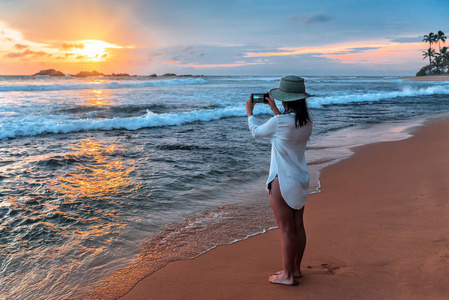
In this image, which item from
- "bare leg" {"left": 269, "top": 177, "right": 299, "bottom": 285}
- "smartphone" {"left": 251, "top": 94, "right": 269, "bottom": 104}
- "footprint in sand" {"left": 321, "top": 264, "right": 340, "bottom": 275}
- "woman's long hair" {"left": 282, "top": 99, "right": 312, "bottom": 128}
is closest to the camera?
"woman's long hair" {"left": 282, "top": 99, "right": 312, "bottom": 128}

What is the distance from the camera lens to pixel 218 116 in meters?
16.9

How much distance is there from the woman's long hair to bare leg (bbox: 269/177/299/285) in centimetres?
50

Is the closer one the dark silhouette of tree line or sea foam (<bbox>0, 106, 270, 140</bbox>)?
sea foam (<bbox>0, 106, 270, 140</bbox>)

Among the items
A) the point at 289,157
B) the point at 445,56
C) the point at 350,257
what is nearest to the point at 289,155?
the point at 289,157

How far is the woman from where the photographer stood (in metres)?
2.61

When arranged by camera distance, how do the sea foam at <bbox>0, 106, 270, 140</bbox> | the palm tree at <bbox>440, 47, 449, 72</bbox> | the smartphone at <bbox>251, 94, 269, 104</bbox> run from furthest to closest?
the palm tree at <bbox>440, 47, 449, 72</bbox> < the sea foam at <bbox>0, 106, 270, 140</bbox> < the smartphone at <bbox>251, 94, 269, 104</bbox>

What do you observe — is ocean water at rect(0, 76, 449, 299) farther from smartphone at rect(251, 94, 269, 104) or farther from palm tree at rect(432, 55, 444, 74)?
palm tree at rect(432, 55, 444, 74)

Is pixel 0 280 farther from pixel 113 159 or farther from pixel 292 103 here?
pixel 113 159

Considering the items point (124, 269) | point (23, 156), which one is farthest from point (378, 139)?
point (23, 156)

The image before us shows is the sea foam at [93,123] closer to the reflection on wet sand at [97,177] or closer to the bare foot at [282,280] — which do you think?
the reflection on wet sand at [97,177]

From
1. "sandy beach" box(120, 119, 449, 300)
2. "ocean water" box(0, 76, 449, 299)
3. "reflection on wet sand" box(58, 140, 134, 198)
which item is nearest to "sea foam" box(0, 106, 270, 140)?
"ocean water" box(0, 76, 449, 299)

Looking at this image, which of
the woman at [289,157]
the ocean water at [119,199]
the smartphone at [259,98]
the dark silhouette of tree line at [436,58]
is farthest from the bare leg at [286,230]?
the dark silhouette of tree line at [436,58]

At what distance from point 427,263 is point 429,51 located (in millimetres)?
106597

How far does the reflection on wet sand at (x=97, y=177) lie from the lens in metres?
5.64
